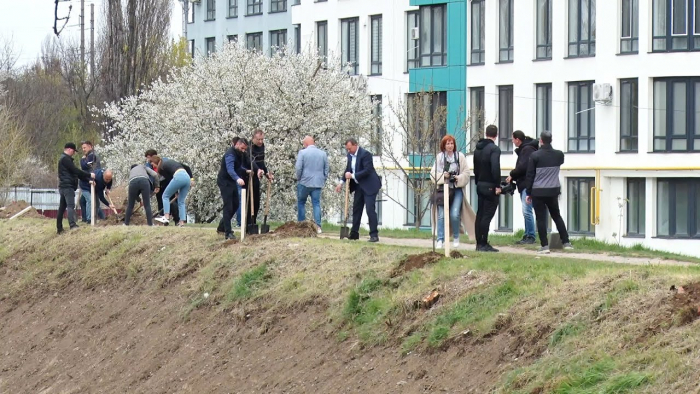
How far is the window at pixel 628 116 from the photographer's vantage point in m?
45.1

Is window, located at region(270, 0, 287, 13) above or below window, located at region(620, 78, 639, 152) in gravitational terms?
above

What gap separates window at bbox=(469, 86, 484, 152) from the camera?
48.6 metres

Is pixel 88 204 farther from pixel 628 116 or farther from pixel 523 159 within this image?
pixel 628 116

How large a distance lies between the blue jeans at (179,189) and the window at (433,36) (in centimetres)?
2648

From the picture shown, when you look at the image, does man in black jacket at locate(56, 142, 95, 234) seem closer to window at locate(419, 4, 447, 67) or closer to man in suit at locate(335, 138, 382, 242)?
man in suit at locate(335, 138, 382, 242)

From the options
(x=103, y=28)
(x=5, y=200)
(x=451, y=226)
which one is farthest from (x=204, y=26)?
(x=451, y=226)

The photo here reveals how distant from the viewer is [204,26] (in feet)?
229

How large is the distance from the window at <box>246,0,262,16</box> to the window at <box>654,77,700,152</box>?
26.3m

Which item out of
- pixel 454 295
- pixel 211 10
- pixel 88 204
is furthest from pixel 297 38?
pixel 454 295

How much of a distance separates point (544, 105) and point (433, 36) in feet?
20.0

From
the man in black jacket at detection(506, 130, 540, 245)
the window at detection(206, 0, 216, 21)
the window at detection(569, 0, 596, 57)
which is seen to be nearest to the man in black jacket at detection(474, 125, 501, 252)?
the man in black jacket at detection(506, 130, 540, 245)

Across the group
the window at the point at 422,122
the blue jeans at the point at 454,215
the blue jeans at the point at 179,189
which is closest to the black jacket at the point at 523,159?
the blue jeans at the point at 454,215

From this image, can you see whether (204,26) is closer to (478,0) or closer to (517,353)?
(478,0)

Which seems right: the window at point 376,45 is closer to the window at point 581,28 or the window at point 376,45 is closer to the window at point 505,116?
the window at point 505,116
